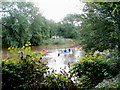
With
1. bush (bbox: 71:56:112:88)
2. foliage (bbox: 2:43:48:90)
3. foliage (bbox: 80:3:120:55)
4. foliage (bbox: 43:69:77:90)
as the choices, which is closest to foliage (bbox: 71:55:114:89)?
bush (bbox: 71:56:112:88)

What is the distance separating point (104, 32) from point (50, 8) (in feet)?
3.08

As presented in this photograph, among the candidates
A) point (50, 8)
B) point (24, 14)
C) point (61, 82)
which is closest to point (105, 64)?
point (61, 82)

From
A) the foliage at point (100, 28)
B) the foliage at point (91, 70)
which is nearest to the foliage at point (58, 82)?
the foliage at point (91, 70)

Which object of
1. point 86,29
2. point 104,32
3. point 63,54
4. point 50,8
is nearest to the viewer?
point 50,8

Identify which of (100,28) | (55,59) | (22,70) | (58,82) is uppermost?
(100,28)

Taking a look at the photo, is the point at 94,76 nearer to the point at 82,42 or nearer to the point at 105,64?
the point at 105,64

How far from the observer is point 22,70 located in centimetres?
106

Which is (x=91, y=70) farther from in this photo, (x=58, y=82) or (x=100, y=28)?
(x=100, y=28)

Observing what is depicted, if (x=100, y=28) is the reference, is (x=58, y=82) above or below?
below

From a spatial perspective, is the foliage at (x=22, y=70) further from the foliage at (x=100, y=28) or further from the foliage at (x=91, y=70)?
the foliage at (x=100, y=28)

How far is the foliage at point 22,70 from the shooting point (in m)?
1.01

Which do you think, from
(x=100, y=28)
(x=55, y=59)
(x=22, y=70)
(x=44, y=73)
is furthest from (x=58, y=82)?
(x=55, y=59)

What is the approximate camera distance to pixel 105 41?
5.65 feet

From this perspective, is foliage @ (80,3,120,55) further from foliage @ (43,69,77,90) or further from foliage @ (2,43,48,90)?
foliage @ (2,43,48,90)
